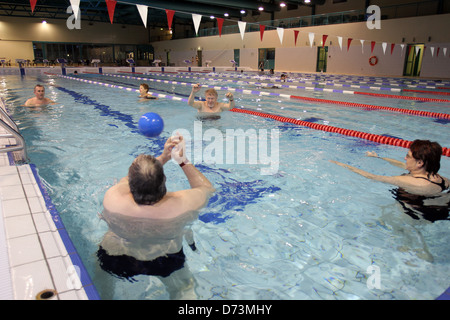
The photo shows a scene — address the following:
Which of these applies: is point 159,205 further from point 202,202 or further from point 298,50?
point 298,50

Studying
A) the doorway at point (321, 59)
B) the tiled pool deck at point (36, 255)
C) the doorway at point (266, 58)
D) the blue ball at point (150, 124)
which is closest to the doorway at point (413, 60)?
the doorway at point (321, 59)

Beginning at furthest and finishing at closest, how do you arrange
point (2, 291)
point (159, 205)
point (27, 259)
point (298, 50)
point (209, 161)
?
point (298, 50), point (209, 161), point (159, 205), point (27, 259), point (2, 291)

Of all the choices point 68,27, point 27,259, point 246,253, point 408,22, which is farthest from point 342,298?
point 68,27

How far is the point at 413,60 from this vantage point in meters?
19.5

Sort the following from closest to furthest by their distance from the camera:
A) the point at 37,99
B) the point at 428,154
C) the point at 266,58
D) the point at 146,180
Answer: the point at 146,180 < the point at 428,154 < the point at 37,99 < the point at 266,58

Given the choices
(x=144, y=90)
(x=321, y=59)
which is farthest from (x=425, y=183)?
(x=321, y=59)

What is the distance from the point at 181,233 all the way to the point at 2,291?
2.98 ft

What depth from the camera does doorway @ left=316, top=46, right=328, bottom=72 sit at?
2342cm

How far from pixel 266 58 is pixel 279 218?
86.9 feet

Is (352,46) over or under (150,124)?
over

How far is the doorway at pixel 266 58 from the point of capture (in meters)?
26.8

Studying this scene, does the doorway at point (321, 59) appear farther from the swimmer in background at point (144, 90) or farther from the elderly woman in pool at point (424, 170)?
the elderly woman in pool at point (424, 170)

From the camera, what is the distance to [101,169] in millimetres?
3814

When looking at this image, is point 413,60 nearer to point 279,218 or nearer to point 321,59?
point 321,59
